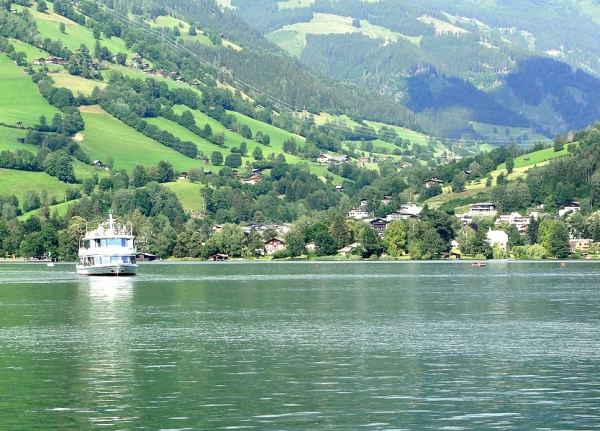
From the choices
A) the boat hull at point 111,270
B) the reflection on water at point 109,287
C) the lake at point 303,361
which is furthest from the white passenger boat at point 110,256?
the lake at point 303,361

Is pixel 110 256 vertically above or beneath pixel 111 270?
above

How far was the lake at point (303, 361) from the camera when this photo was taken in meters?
42.5

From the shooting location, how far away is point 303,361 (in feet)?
187

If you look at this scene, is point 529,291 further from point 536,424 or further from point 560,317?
point 536,424

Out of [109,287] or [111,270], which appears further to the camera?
[111,270]

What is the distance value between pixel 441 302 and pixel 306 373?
149 ft

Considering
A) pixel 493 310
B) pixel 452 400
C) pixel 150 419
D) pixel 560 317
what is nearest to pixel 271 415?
pixel 150 419

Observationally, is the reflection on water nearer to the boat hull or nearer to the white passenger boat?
the boat hull

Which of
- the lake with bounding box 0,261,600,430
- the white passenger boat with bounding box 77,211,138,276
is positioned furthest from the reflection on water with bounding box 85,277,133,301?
the white passenger boat with bounding box 77,211,138,276

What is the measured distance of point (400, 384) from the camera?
49.3m

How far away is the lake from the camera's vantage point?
140 ft

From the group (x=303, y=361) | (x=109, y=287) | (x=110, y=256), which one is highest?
(x=110, y=256)

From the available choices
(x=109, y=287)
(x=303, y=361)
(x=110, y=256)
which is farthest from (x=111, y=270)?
(x=303, y=361)

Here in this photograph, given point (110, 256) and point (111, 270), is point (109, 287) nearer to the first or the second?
point (111, 270)
